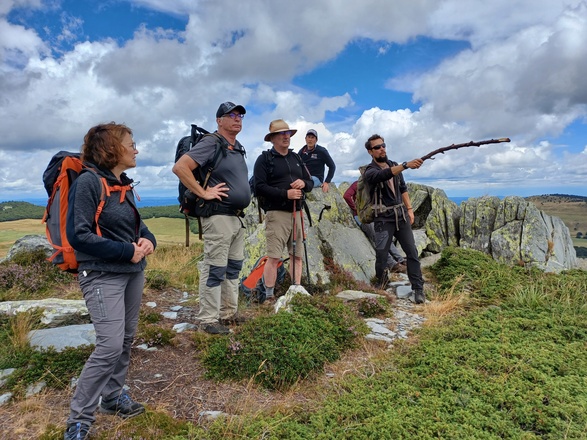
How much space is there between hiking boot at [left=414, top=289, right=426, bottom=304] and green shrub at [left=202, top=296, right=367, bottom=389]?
8.89 ft

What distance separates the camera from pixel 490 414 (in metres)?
4.01

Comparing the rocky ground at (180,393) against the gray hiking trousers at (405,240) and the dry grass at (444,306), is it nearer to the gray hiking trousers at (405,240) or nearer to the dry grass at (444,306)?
the dry grass at (444,306)

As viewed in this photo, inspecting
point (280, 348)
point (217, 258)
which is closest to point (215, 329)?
point (217, 258)

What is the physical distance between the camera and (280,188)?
294 inches

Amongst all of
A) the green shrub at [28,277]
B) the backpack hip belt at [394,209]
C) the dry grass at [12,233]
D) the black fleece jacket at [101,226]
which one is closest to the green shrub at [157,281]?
the green shrub at [28,277]

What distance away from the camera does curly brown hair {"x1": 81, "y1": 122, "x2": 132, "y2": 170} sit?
3.73m

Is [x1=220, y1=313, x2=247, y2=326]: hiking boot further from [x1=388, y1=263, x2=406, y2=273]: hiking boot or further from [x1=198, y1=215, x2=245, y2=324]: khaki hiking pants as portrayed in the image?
[x1=388, y1=263, x2=406, y2=273]: hiking boot

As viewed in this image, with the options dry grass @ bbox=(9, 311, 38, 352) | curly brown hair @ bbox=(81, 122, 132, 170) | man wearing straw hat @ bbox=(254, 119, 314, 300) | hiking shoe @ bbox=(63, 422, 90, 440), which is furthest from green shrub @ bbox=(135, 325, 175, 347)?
curly brown hair @ bbox=(81, 122, 132, 170)

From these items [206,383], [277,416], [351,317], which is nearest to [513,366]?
[351,317]

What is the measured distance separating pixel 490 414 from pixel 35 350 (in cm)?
589

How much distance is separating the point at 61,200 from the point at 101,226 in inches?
16.3

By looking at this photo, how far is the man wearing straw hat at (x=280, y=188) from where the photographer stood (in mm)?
7336

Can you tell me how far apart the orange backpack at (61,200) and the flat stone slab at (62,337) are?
8.75 ft

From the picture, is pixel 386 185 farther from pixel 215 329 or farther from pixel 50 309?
pixel 50 309
